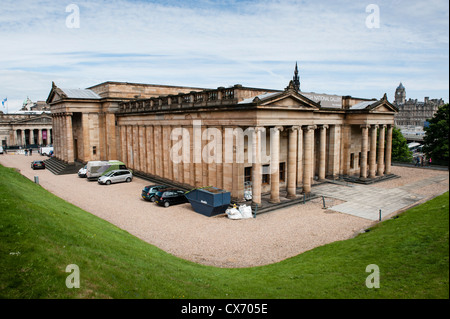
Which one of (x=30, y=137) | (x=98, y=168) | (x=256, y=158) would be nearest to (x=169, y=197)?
(x=256, y=158)

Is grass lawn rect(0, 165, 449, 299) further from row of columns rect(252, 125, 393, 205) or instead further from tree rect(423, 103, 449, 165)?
tree rect(423, 103, 449, 165)

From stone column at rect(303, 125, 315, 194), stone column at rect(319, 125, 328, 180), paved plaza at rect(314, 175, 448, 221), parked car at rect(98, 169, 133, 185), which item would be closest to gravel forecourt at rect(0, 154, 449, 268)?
paved plaza at rect(314, 175, 448, 221)

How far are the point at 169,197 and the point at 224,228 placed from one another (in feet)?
24.4

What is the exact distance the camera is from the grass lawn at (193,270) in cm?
833

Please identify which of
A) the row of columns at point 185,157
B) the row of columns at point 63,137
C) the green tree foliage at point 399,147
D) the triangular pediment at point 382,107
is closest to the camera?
the row of columns at point 185,157

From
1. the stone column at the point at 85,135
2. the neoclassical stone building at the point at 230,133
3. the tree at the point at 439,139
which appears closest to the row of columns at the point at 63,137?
the neoclassical stone building at the point at 230,133

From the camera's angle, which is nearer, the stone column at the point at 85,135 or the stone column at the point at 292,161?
the stone column at the point at 292,161

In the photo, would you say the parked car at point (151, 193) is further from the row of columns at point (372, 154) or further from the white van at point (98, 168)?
the row of columns at point (372, 154)

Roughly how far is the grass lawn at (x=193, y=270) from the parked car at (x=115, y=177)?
74.3ft

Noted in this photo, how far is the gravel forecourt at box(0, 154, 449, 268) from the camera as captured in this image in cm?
1772

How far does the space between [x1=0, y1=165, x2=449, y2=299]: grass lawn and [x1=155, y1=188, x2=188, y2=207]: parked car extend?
Answer: 12.9 metres

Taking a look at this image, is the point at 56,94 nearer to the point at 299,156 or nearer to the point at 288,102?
the point at 299,156

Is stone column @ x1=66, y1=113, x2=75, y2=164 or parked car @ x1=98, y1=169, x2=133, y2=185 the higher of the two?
stone column @ x1=66, y1=113, x2=75, y2=164
